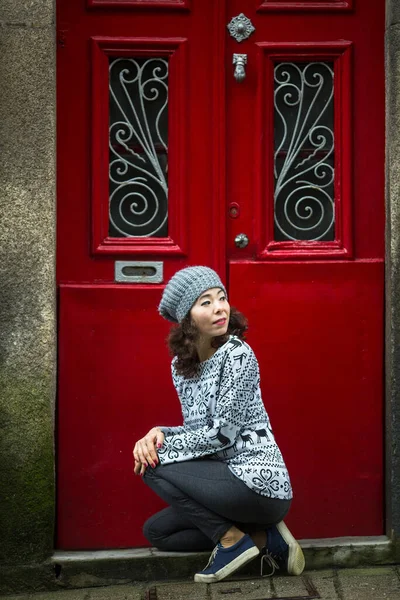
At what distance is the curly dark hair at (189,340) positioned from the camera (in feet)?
15.4

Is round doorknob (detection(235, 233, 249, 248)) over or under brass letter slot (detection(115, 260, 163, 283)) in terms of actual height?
over

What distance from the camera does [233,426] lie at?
460 cm

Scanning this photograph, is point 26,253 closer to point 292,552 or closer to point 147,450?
point 147,450

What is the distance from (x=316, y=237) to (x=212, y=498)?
4.79 feet

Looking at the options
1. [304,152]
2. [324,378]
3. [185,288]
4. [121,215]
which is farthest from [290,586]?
[304,152]

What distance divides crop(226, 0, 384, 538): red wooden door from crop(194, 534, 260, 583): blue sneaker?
58cm

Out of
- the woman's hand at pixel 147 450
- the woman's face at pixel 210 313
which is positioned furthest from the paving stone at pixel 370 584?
the woman's face at pixel 210 313

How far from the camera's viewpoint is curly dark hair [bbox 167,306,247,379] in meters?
4.69

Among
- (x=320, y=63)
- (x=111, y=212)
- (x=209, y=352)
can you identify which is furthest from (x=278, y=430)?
(x=320, y=63)

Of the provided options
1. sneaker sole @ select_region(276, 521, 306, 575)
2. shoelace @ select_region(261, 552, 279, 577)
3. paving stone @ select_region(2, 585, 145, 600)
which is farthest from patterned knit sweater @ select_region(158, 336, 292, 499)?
paving stone @ select_region(2, 585, 145, 600)

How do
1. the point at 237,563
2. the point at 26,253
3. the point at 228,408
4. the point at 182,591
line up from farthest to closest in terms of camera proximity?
the point at 26,253, the point at 182,591, the point at 237,563, the point at 228,408

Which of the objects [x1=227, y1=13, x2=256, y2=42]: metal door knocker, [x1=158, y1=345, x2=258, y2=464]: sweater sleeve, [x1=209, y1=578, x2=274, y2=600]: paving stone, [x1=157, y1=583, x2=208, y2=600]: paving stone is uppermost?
[x1=227, y1=13, x2=256, y2=42]: metal door knocker

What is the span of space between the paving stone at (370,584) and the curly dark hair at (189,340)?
1.23 metres

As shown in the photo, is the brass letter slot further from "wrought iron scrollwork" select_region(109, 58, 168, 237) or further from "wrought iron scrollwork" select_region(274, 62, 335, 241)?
"wrought iron scrollwork" select_region(274, 62, 335, 241)
